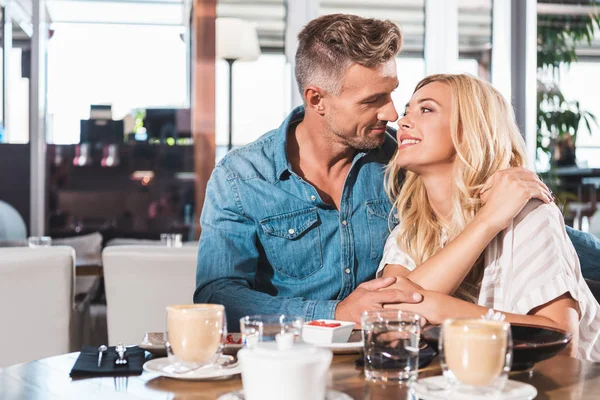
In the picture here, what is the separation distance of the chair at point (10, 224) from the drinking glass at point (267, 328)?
18.0 ft

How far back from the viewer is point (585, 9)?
19.5ft

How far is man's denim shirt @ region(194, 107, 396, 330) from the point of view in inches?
88.9

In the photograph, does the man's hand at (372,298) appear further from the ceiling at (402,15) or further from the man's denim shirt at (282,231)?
the ceiling at (402,15)

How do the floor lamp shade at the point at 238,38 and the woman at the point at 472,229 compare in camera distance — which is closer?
the woman at the point at 472,229

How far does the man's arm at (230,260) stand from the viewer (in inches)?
81.9

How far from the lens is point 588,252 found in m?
2.35

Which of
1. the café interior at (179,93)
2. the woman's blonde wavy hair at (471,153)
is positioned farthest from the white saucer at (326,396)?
the café interior at (179,93)

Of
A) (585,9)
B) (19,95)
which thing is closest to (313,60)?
(585,9)

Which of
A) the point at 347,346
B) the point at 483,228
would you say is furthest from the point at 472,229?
the point at 347,346

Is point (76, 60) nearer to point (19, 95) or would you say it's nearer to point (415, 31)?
point (19, 95)

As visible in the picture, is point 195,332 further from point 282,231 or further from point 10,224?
point 10,224

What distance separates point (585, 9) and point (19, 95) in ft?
14.0

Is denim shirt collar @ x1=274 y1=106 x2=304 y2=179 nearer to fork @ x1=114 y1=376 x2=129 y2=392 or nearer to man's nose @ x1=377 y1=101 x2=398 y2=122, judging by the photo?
man's nose @ x1=377 y1=101 x2=398 y2=122

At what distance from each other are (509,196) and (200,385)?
0.96 meters
